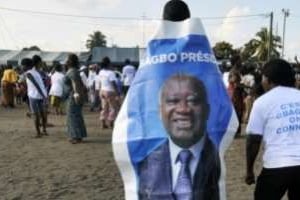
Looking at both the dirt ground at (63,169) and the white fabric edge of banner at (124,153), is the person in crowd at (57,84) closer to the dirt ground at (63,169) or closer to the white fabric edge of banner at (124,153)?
the dirt ground at (63,169)

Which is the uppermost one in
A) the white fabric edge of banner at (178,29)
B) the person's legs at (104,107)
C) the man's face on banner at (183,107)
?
the white fabric edge of banner at (178,29)

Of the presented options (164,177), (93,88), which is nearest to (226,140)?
(164,177)

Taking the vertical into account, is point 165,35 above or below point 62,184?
above

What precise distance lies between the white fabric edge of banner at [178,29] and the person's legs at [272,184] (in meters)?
1.75

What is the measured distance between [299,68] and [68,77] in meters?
6.78

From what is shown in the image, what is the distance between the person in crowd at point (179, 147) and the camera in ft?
10.6

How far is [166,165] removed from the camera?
3266 millimetres

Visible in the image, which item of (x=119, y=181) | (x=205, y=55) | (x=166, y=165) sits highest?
(x=205, y=55)

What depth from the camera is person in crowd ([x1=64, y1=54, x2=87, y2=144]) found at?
11.7m

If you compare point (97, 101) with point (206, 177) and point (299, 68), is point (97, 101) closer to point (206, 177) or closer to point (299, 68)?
point (299, 68)

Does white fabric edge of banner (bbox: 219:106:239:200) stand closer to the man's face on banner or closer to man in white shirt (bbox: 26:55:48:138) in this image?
the man's face on banner

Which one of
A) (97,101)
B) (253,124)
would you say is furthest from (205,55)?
(97,101)

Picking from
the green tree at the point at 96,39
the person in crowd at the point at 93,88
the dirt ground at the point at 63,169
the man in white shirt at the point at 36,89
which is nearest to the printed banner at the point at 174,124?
the dirt ground at the point at 63,169

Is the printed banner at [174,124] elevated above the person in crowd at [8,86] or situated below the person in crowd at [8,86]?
above
